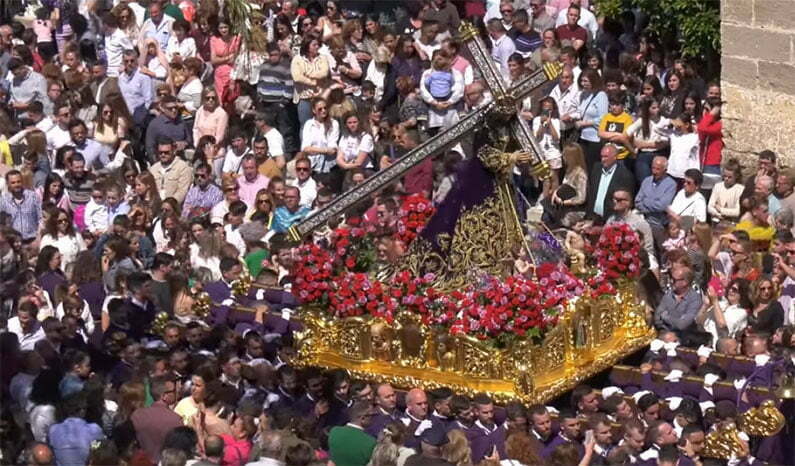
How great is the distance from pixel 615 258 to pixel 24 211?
6218 mm

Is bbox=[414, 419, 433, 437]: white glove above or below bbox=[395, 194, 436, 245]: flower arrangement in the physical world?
below

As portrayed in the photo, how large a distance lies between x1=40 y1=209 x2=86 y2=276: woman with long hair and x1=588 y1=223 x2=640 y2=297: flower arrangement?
512 cm

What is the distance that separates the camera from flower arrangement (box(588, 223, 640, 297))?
2027 cm

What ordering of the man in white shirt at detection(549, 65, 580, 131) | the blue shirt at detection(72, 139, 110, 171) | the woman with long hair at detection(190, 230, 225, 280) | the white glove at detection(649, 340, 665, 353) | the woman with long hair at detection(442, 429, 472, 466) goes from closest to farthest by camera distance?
the woman with long hair at detection(442, 429, 472, 466), the white glove at detection(649, 340, 665, 353), the woman with long hair at detection(190, 230, 225, 280), the man in white shirt at detection(549, 65, 580, 131), the blue shirt at detection(72, 139, 110, 171)

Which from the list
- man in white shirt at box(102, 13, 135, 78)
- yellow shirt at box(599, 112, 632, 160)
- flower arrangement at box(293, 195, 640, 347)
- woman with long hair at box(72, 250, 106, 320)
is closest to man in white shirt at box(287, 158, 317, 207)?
woman with long hair at box(72, 250, 106, 320)

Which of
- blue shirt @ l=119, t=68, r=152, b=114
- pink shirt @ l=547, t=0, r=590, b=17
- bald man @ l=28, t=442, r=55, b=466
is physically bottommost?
bald man @ l=28, t=442, r=55, b=466

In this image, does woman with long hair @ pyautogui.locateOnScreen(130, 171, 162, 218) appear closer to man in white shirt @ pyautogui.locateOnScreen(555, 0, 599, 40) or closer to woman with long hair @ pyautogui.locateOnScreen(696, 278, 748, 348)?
man in white shirt @ pyautogui.locateOnScreen(555, 0, 599, 40)

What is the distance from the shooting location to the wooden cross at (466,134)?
768 inches

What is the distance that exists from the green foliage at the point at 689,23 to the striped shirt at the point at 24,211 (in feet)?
21.9

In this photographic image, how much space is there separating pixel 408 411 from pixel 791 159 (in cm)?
673

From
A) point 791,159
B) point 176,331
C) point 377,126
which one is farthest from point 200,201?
point 791,159

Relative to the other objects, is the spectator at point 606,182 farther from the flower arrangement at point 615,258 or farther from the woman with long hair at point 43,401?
the woman with long hair at point 43,401

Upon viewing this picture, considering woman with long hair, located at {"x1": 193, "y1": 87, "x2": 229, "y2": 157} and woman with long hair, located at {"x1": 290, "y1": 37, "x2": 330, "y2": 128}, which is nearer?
woman with long hair, located at {"x1": 193, "y1": 87, "x2": 229, "y2": 157}

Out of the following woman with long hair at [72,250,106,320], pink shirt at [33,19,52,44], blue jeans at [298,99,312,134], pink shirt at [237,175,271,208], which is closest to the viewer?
woman with long hair at [72,250,106,320]
